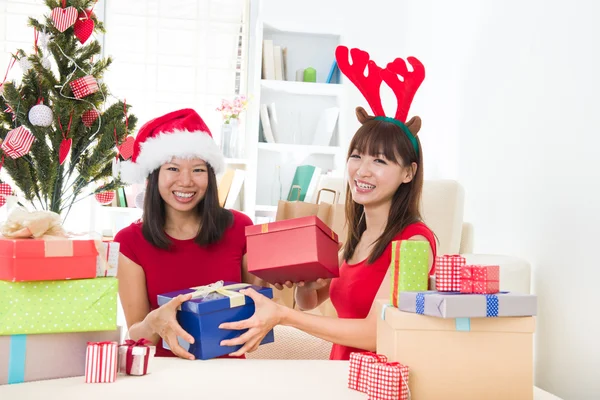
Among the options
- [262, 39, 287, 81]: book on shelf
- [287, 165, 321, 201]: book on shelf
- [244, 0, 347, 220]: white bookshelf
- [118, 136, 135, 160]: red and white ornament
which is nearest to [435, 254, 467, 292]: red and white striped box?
[118, 136, 135, 160]: red and white ornament

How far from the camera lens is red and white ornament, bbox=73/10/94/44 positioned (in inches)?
104

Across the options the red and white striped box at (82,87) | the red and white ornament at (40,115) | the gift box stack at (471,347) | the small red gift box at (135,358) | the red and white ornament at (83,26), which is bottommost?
the small red gift box at (135,358)

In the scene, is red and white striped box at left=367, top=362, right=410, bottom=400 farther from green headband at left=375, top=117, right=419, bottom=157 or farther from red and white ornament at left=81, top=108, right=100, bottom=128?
red and white ornament at left=81, top=108, right=100, bottom=128

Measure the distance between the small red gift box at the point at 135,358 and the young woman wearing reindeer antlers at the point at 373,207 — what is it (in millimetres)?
424

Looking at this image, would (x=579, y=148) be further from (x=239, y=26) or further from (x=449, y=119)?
(x=239, y=26)

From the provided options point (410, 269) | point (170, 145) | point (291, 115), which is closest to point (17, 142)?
point (170, 145)

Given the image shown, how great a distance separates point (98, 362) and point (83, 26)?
6.40 feet

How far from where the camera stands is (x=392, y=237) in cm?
161

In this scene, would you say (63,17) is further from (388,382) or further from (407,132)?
(388,382)

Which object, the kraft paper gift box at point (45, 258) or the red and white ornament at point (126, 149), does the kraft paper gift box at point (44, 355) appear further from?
the red and white ornament at point (126, 149)

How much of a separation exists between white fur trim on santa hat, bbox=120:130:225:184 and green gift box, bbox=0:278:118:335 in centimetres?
73

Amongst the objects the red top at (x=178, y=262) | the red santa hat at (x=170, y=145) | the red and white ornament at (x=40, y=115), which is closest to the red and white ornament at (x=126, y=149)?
the red and white ornament at (x=40, y=115)

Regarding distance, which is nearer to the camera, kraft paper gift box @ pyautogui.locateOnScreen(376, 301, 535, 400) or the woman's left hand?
kraft paper gift box @ pyautogui.locateOnScreen(376, 301, 535, 400)

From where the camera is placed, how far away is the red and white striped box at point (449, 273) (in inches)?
43.4
